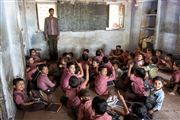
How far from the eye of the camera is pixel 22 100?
14.0ft

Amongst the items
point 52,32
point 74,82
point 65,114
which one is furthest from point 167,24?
point 65,114

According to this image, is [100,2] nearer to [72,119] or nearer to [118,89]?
[118,89]

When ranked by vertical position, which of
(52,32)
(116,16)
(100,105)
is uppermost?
(116,16)

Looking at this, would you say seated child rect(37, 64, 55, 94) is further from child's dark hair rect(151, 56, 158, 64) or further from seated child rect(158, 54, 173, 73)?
seated child rect(158, 54, 173, 73)

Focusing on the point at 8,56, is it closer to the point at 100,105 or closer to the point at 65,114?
the point at 65,114

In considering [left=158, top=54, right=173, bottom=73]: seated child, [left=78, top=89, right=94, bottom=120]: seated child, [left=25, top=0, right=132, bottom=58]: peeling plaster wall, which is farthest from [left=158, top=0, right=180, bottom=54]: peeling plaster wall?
[left=78, top=89, right=94, bottom=120]: seated child

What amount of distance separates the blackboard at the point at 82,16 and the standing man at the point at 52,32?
34 centimetres

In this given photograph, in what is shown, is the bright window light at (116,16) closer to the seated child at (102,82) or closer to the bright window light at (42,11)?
the bright window light at (42,11)

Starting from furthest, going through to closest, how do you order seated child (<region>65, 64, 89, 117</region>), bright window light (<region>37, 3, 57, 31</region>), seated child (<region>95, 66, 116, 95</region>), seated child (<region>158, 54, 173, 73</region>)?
bright window light (<region>37, 3, 57, 31</region>)
seated child (<region>158, 54, 173, 73</region>)
seated child (<region>95, 66, 116, 95</region>)
seated child (<region>65, 64, 89, 117</region>)

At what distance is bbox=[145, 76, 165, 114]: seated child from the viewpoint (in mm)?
4145

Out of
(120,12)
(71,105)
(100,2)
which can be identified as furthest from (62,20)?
(71,105)

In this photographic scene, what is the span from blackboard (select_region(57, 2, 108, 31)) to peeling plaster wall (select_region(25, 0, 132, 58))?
0.60ft

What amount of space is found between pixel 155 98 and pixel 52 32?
3844mm

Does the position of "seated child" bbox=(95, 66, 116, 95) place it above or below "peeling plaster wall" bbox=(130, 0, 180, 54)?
below
